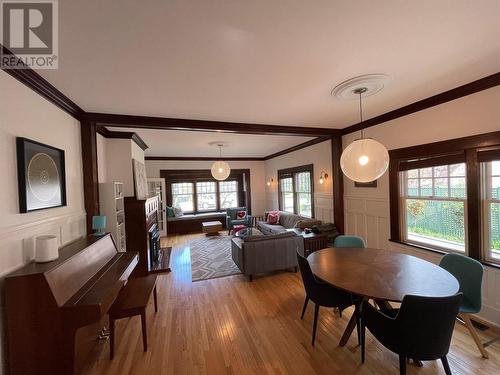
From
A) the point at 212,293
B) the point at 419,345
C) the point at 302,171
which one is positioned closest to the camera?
the point at 419,345

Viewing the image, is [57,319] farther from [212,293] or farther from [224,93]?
[224,93]

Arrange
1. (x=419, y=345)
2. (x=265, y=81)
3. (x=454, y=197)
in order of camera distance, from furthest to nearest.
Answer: (x=454, y=197), (x=265, y=81), (x=419, y=345)

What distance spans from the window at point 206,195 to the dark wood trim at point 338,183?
4.88 m

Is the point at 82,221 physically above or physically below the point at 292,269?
above

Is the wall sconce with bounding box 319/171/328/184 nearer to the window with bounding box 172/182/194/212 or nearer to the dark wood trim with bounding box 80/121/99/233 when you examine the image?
the dark wood trim with bounding box 80/121/99/233

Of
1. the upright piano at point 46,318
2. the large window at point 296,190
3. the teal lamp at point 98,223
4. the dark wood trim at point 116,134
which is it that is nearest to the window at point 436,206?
the large window at point 296,190

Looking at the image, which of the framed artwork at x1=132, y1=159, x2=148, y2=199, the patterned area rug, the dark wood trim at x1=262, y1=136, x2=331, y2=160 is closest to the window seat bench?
the patterned area rug

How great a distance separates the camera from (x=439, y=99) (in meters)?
2.65

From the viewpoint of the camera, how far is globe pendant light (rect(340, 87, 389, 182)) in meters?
1.99

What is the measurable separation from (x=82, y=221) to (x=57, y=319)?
1507mm

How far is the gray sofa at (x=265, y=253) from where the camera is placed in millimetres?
3568

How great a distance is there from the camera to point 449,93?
2.54 metres

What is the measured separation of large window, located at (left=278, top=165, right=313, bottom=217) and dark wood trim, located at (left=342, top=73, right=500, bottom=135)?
2.08 m

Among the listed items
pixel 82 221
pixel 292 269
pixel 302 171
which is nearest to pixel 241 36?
pixel 82 221
